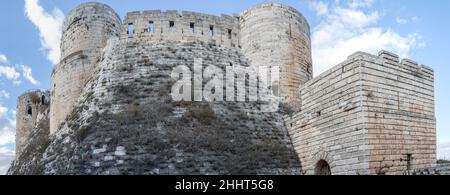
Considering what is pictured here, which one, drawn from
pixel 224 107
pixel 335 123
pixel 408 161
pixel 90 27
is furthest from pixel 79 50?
pixel 408 161

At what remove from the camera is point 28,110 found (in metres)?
28.8

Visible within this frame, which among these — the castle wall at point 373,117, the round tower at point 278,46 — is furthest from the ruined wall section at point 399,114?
the round tower at point 278,46

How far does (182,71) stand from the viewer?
16.0m

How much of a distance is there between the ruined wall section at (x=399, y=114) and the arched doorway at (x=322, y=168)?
91.6 inches

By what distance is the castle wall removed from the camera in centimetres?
1030

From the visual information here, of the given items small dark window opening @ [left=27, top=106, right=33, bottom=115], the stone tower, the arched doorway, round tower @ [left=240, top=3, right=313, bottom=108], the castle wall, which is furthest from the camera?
small dark window opening @ [left=27, top=106, right=33, bottom=115]

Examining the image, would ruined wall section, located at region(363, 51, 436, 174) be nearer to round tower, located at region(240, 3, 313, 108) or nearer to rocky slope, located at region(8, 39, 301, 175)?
rocky slope, located at region(8, 39, 301, 175)

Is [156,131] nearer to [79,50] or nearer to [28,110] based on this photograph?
[79,50]

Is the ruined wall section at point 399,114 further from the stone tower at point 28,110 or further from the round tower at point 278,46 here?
the stone tower at point 28,110

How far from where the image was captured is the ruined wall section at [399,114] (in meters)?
10.4

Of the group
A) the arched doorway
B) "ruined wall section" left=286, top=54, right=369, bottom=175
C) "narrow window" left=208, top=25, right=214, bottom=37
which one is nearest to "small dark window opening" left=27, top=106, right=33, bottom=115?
"narrow window" left=208, top=25, right=214, bottom=37

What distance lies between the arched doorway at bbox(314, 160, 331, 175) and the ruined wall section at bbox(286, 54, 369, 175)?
2.6 inches

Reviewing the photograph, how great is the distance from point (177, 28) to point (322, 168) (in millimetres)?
9433
